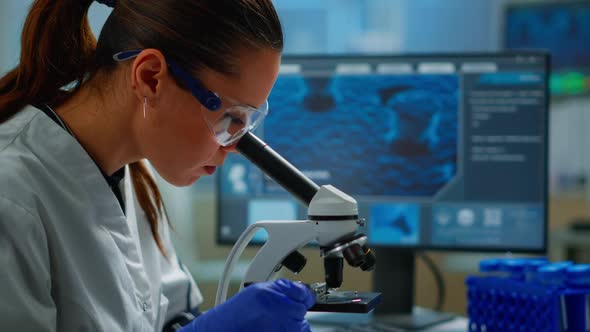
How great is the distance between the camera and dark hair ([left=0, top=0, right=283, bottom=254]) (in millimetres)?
932

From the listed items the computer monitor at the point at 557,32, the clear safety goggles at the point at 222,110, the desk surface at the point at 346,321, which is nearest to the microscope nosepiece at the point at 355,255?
the clear safety goggles at the point at 222,110

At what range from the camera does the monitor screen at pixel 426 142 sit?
1489 mm

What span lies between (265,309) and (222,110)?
277 millimetres

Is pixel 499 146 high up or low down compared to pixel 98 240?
up

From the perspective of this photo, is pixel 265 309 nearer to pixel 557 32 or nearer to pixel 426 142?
pixel 426 142

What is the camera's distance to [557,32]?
3.57m

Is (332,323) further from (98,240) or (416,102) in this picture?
(98,240)

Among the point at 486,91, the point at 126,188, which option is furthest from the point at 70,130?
the point at 486,91

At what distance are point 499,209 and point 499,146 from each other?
0.44 ft

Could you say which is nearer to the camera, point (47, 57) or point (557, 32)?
point (47, 57)

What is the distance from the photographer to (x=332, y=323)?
58.1 inches

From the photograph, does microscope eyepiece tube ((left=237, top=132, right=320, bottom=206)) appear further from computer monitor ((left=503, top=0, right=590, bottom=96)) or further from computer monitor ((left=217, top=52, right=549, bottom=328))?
computer monitor ((left=503, top=0, right=590, bottom=96))

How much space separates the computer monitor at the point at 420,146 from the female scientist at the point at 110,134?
53cm

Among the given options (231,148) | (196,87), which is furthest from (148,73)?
(231,148)
